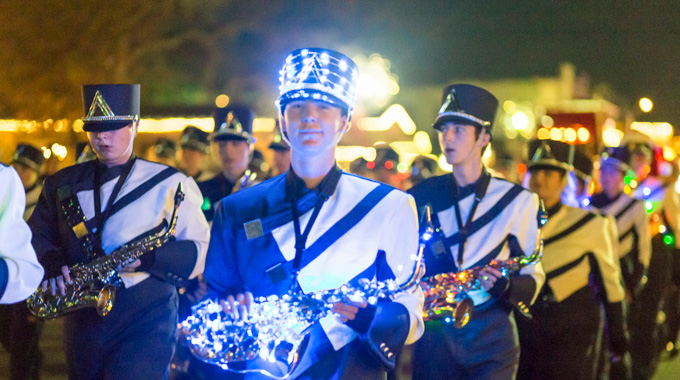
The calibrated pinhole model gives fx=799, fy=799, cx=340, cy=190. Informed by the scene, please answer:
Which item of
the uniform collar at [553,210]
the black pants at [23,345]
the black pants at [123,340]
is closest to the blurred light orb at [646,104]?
the uniform collar at [553,210]

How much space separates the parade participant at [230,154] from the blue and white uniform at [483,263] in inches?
118

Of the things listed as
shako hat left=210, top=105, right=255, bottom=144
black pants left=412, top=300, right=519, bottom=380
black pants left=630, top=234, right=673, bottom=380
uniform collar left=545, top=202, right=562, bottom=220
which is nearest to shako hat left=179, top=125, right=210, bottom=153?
shako hat left=210, top=105, right=255, bottom=144

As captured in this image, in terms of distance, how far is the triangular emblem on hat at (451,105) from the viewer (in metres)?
5.87

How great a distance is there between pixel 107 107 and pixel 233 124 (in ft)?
11.1

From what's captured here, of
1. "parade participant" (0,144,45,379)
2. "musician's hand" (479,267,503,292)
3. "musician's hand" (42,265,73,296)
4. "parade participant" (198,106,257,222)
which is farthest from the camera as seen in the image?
"parade participant" (198,106,257,222)

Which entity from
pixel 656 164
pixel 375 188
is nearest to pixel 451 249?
pixel 375 188

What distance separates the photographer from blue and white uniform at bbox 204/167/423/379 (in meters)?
3.70

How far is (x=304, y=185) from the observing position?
13.0 feet

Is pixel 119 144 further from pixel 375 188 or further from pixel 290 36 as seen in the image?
pixel 290 36

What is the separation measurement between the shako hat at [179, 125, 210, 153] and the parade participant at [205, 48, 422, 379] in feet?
21.4

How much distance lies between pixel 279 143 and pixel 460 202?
488cm

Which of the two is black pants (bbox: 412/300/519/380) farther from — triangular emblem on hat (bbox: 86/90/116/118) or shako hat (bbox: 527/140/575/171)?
triangular emblem on hat (bbox: 86/90/116/118)

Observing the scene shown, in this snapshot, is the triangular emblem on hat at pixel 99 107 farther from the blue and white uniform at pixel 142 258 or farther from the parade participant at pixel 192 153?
the parade participant at pixel 192 153

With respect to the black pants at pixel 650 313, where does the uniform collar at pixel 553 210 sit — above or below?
above
